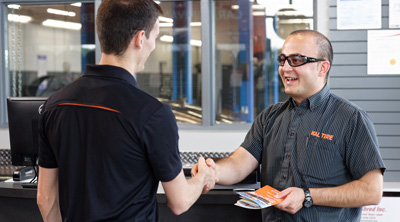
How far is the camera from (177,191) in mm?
1594

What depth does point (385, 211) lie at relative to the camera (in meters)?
2.75

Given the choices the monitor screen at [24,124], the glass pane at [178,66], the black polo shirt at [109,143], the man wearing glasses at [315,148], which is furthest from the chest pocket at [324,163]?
the glass pane at [178,66]

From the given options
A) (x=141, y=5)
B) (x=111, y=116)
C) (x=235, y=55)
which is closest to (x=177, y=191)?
(x=111, y=116)

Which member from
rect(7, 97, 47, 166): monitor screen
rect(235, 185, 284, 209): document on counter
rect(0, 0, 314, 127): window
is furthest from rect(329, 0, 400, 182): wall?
rect(7, 97, 47, 166): monitor screen

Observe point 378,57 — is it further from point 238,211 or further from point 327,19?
point 238,211

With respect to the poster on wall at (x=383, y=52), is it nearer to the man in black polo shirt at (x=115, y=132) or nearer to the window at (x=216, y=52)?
the window at (x=216, y=52)

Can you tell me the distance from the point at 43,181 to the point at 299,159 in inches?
41.4

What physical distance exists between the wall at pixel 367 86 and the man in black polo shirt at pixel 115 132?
120 inches

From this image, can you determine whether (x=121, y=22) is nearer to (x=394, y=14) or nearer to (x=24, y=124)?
(x=24, y=124)

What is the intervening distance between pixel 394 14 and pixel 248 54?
1.64m

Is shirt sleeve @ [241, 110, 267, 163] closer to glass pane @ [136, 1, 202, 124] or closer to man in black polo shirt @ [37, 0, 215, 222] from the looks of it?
man in black polo shirt @ [37, 0, 215, 222]

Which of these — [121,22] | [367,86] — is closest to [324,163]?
[121,22]

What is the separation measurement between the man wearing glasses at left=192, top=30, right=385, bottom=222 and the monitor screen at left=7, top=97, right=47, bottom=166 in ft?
4.06

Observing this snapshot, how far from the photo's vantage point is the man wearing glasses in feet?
6.45
